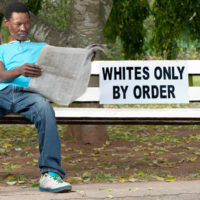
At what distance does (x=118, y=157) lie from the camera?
5164 millimetres

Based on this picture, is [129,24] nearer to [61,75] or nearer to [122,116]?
[122,116]

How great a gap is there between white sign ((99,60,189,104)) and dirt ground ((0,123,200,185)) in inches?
25.8

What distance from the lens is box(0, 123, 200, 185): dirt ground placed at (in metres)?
4.21

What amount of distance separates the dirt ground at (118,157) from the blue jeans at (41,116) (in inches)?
24.7

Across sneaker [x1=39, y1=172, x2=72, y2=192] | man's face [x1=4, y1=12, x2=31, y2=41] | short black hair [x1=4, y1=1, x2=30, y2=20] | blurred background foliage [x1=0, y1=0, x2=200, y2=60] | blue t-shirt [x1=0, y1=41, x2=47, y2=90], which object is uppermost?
blurred background foliage [x1=0, y1=0, x2=200, y2=60]

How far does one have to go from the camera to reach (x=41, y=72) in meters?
3.62

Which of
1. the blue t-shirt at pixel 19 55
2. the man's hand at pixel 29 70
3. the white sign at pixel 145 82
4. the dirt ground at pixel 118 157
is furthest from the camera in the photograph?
the white sign at pixel 145 82

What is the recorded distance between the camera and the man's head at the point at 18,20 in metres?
3.88

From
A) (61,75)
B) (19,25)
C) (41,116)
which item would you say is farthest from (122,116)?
(19,25)

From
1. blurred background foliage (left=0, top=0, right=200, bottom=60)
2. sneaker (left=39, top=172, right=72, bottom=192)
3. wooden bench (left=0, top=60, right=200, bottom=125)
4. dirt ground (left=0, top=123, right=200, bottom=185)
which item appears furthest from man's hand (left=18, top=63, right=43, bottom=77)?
blurred background foliage (left=0, top=0, right=200, bottom=60)

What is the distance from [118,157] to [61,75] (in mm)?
1798

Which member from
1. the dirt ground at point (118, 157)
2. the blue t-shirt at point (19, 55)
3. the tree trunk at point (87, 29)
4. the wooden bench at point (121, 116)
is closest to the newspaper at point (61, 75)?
the blue t-shirt at point (19, 55)

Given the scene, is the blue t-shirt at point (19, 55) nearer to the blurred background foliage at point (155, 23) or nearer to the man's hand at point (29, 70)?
the man's hand at point (29, 70)

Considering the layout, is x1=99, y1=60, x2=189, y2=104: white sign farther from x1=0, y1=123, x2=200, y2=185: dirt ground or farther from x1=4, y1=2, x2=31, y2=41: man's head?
x1=4, y1=2, x2=31, y2=41: man's head
